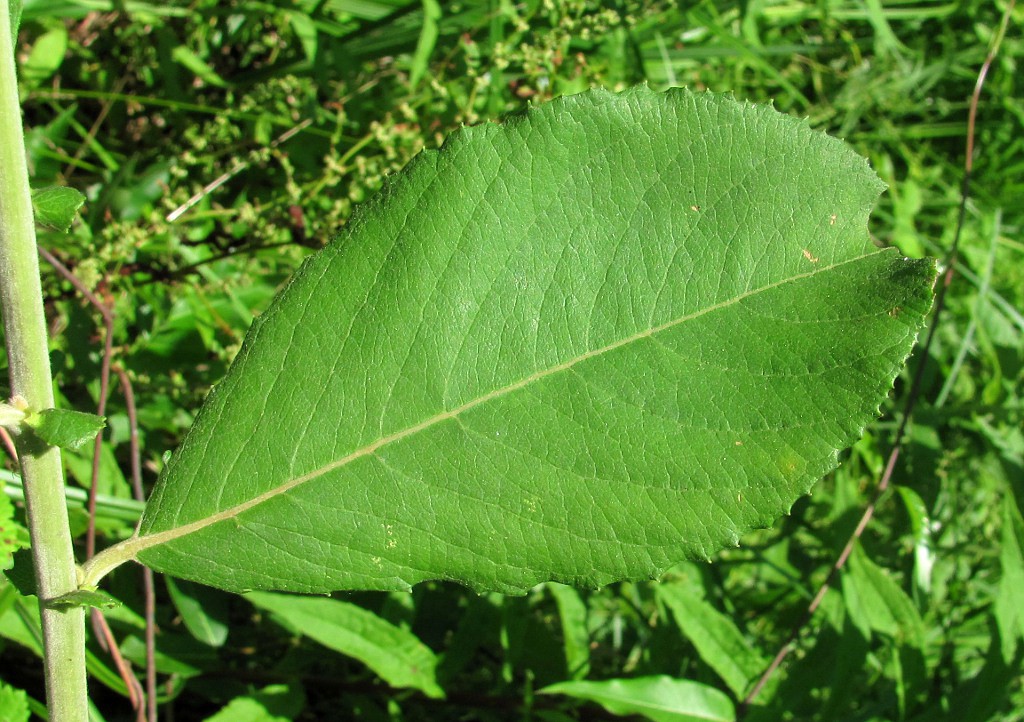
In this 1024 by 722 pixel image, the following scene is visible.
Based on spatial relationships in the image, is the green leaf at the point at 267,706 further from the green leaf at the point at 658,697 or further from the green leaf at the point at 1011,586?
the green leaf at the point at 1011,586

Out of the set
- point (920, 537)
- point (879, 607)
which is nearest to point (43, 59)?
point (879, 607)

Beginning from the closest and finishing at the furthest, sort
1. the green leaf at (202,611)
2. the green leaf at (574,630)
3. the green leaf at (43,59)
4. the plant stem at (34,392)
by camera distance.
Result: the plant stem at (34,392)
the green leaf at (202,611)
the green leaf at (574,630)
the green leaf at (43,59)

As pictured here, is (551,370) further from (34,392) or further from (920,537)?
(920,537)

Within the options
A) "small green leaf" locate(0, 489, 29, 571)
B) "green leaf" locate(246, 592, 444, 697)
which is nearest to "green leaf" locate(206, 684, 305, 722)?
"green leaf" locate(246, 592, 444, 697)

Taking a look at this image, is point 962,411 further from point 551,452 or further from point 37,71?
point 37,71

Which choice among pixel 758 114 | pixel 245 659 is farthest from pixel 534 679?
pixel 758 114

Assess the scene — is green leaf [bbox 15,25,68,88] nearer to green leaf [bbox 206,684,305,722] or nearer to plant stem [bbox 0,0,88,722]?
green leaf [bbox 206,684,305,722]

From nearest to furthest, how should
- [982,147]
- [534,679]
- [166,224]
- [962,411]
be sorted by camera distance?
1. [166,224]
2. [534,679]
3. [962,411]
4. [982,147]

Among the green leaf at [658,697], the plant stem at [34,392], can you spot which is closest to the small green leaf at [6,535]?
the plant stem at [34,392]
